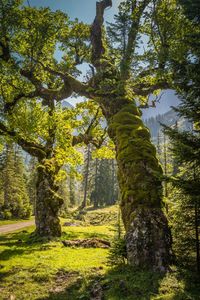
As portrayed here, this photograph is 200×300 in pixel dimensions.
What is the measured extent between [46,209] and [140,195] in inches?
466

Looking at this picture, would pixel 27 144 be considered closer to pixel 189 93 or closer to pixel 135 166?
pixel 135 166

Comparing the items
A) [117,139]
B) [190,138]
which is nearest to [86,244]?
[117,139]

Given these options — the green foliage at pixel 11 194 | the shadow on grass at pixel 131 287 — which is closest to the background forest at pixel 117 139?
the shadow on grass at pixel 131 287

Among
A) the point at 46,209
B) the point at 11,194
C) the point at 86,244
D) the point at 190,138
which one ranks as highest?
the point at 190,138

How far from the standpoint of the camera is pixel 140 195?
37.0 feet

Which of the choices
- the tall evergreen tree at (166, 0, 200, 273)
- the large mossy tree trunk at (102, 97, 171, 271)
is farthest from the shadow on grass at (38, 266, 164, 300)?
the tall evergreen tree at (166, 0, 200, 273)

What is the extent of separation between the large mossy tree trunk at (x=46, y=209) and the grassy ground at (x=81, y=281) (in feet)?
20.3

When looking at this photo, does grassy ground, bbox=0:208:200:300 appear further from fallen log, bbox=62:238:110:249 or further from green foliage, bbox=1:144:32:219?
green foliage, bbox=1:144:32:219

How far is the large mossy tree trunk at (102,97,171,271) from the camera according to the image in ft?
32.9

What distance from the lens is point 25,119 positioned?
751 inches

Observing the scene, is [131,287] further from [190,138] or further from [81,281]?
[190,138]

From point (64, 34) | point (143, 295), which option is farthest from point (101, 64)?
point (143, 295)

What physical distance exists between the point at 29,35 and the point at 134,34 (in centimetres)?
658

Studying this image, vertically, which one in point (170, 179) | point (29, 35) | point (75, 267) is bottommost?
point (75, 267)
